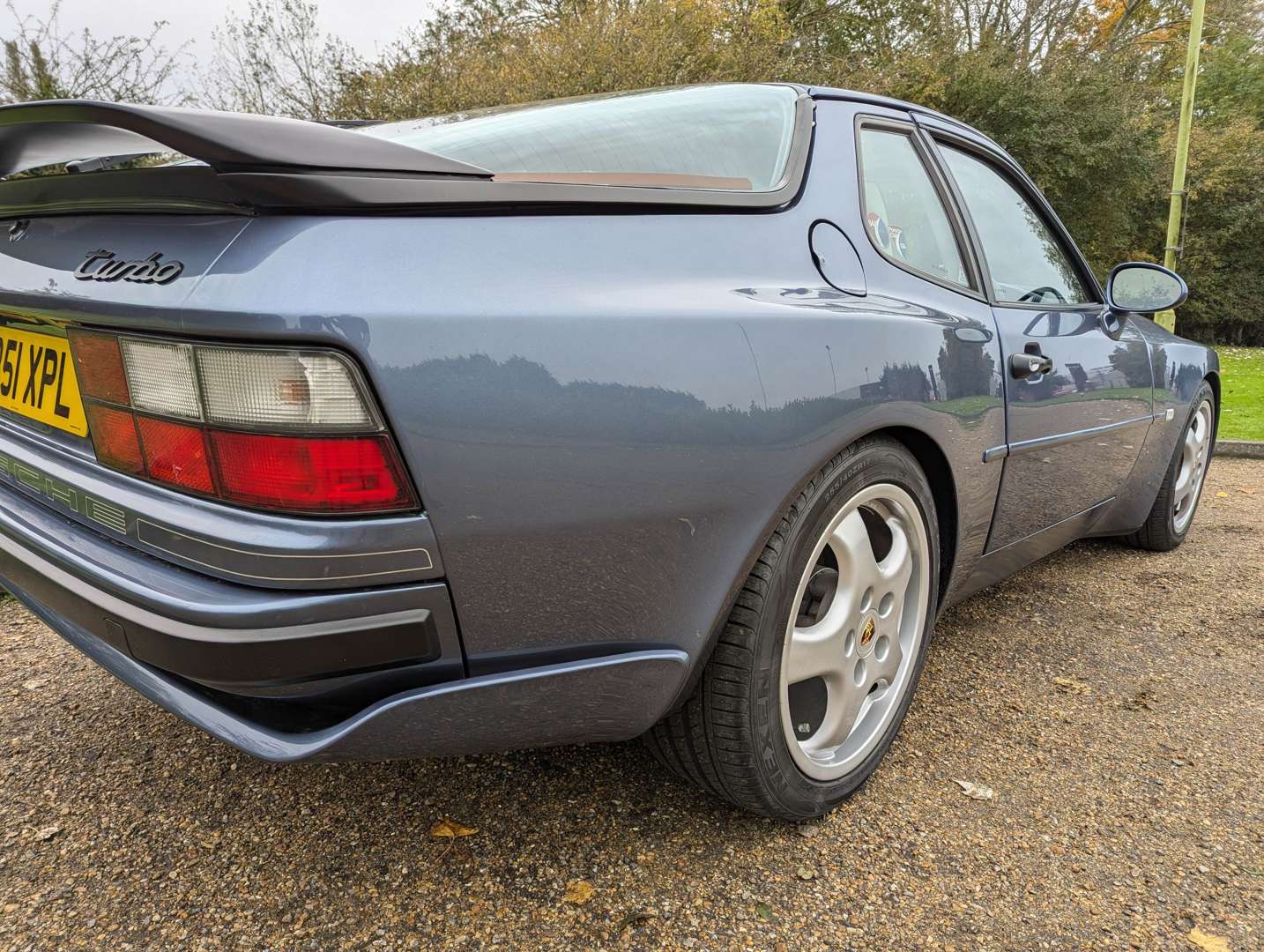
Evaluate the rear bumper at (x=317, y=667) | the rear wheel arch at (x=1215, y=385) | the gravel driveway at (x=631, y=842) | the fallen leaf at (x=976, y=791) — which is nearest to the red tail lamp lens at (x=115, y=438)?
the rear bumper at (x=317, y=667)

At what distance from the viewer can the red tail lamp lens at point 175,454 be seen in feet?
3.92

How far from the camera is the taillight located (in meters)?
1.12

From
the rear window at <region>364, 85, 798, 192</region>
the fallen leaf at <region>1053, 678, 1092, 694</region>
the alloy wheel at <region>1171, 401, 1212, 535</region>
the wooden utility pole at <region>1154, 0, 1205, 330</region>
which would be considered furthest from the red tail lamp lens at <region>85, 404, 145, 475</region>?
the wooden utility pole at <region>1154, 0, 1205, 330</region>

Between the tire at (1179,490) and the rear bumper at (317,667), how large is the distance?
118 inches

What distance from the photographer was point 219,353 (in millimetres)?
1138

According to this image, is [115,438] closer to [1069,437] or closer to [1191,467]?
[1069,437]

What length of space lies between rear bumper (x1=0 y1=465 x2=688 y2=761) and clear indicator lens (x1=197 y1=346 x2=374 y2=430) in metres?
0.23

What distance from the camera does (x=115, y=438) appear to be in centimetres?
130

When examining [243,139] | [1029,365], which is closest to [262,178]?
[243,139]

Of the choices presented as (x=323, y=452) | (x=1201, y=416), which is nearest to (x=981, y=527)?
(x=323, y=452)

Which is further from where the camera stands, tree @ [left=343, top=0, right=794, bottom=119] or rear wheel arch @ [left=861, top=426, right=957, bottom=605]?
tree @ [left=343, top=0, right=794, bottom=119]

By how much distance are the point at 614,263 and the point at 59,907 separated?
144cm

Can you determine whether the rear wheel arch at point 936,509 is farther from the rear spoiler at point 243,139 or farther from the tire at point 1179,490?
the tire at point 1179,490

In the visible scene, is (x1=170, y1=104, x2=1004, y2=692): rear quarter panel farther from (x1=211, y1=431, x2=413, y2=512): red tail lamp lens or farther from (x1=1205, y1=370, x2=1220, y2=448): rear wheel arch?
(x1=1205, y1=370, x2=1220, y2=448): rear wheel arch
